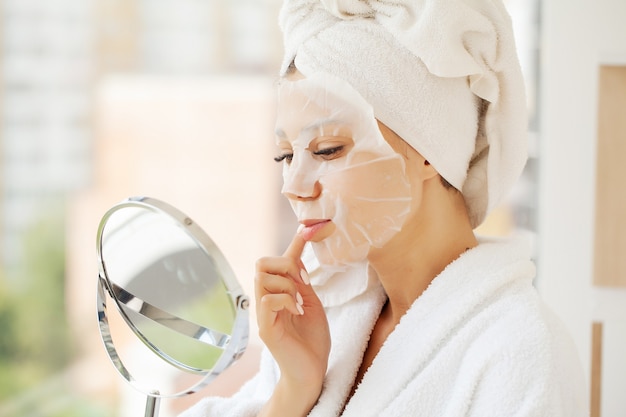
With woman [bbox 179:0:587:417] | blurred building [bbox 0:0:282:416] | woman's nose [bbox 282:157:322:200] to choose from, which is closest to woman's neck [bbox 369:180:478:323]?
woman [bbox 179:0:587:417]

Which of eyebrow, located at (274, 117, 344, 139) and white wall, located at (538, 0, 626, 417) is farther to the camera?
white wall, located at (538, 0, 626, 417)

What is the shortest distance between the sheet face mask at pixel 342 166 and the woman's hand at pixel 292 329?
6 centimetres

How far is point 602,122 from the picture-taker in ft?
3.74

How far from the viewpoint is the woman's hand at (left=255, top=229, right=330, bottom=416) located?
0.80m

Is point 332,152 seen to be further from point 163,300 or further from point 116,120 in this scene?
point 116,120

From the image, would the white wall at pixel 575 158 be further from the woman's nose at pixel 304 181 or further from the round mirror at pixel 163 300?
the round mirror at pixel 163 300

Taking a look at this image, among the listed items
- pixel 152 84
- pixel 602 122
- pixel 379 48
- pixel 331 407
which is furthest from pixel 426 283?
pixel 152 84

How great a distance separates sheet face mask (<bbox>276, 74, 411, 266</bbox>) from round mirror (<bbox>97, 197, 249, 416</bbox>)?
0.21m

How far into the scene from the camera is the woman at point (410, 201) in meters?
0.79

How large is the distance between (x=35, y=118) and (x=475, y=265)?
10521mm

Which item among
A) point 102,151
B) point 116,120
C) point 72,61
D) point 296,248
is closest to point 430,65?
point 296,248

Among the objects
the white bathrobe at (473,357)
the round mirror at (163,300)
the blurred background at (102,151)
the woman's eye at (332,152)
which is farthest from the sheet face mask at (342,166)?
the blurred background at (102,151)

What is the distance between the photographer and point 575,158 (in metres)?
1.16

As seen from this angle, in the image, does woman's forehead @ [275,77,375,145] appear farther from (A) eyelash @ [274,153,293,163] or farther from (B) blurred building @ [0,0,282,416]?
(B) blurred building @ [0,0,282,416]
